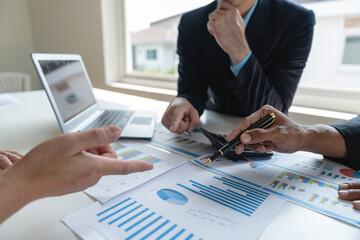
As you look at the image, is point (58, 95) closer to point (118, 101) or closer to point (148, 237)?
point (148, 237)

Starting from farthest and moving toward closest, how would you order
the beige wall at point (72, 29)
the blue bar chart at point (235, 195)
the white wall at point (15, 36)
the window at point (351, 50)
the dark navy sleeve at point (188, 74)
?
1. the white wall at point (15, 36)
2. the beige wall at point (72, 29)
3. the window at point (351, 50)
4. the dark navy sleeve at point (188, 74)
5. the blue bar chart at point (235, 195)

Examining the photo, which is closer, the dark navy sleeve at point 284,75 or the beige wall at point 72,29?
the dark navy sleeve at point 284,75

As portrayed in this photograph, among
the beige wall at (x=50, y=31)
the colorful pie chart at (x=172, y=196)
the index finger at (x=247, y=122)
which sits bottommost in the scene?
the colorful pie chart at (x=172, y=196)

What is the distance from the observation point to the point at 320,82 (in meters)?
1.36

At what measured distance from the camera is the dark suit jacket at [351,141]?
0.52 m

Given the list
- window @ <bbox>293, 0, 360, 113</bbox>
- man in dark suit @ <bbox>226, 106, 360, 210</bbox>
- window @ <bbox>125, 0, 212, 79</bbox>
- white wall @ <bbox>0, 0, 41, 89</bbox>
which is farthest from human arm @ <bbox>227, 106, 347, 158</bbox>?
white wall @ <bbox>0, 0, 41, 89</bbox>

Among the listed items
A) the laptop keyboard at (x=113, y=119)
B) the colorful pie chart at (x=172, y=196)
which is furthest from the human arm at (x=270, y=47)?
the colorful pie chart at (x=172, y=196)

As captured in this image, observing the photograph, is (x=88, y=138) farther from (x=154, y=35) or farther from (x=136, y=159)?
(x=154, y=35)

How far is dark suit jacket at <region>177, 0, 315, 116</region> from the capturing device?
820mm

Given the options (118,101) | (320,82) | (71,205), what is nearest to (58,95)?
(71,205)

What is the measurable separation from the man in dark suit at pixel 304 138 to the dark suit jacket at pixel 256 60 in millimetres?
282

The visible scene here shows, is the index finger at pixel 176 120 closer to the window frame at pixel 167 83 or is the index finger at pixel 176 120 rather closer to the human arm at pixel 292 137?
the human arm at pixel 292 137

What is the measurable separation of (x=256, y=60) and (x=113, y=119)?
0.53 metres

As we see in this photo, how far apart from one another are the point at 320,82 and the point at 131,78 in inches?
61.5
